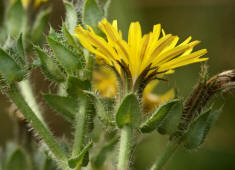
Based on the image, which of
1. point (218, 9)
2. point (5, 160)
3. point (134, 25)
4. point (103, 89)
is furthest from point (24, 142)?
point (218, 9)

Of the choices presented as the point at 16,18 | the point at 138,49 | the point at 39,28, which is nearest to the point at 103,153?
the point at 138,49

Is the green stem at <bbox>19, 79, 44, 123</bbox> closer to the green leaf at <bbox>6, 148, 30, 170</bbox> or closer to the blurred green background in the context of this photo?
the green leaf at <bbox>6, 148, 30, 170</bbox>

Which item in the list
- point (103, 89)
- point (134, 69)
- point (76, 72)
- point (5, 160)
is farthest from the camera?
point (103, 89)

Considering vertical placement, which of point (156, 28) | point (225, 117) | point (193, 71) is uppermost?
point (156, 28)

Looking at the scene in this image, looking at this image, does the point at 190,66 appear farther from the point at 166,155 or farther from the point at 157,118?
the point at 157,118

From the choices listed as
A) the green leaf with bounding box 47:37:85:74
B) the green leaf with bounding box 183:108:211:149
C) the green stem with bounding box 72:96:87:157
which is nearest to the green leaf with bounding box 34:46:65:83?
the green leaf with bounding box 47:37:85:74

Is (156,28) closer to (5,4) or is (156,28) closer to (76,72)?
(76,72)

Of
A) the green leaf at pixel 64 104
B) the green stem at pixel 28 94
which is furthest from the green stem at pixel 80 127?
the green stem at pixel 28 94
